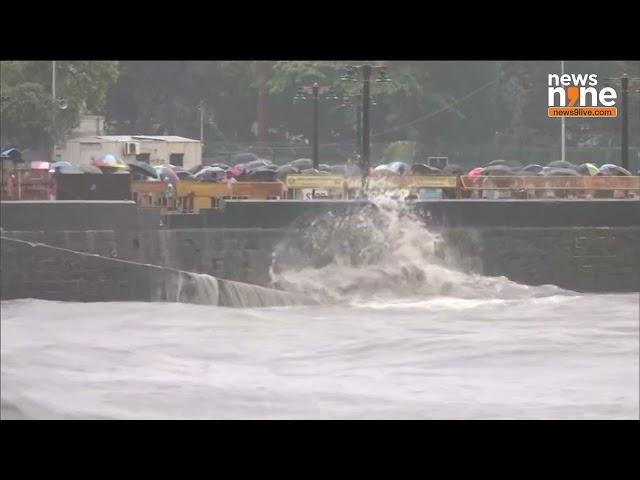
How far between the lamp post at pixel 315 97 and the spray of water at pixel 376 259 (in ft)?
6.55

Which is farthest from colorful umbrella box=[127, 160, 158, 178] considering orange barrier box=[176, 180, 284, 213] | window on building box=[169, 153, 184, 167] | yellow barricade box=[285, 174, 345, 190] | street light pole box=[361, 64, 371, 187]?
window on building box=[169, 153, 184, 167]

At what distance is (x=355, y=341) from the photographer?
15.8 m

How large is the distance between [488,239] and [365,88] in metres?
2.48

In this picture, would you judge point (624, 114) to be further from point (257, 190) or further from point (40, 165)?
point (40, 165)

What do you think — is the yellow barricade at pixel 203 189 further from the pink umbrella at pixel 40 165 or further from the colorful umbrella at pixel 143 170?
the pink umbrella at pixel 40 165

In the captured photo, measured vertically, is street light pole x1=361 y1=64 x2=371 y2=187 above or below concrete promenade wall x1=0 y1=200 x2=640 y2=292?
above

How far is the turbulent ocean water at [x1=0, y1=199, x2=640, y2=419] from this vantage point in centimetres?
1262

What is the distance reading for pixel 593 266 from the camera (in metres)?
20.8

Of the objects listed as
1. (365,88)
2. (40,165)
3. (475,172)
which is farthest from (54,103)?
(475,172)

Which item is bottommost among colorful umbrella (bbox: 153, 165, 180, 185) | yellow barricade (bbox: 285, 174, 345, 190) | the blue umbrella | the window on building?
A: yellow barricade (bbox: 285, 174, 345, 190)

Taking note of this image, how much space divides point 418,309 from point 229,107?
928cm

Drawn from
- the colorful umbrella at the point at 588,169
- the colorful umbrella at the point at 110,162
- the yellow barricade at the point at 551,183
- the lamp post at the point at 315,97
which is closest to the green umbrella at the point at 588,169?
the colorful umbrella at the point at 588,169

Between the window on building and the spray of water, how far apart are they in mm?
5329

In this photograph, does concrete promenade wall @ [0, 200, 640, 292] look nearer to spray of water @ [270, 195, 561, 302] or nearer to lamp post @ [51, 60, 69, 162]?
spray of water @ [270, 195, 561, 302]
